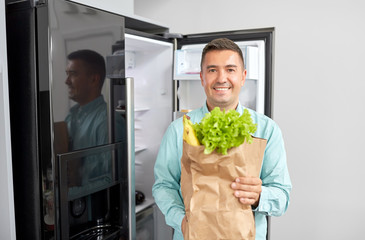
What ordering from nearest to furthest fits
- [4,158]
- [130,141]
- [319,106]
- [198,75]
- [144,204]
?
[4,158] < [130,141] < [198,75] < [144,204] < [319,106]

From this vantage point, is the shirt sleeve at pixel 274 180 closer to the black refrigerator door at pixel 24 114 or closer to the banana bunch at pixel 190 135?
the banana bunch at pixel 190 135

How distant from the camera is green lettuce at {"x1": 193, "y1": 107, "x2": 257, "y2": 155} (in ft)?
2.68

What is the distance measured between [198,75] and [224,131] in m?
1.15

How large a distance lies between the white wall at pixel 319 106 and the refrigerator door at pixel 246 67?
544mm

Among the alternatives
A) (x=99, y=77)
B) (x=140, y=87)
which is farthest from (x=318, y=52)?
(x=99, y=77)

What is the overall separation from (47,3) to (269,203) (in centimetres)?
104

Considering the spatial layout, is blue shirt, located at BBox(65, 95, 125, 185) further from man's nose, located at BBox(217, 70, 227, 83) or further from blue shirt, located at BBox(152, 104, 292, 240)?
man's nose, located at BBox(217, 70, 227, 83)

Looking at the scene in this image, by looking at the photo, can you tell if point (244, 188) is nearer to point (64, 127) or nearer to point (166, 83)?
point (64, 127)

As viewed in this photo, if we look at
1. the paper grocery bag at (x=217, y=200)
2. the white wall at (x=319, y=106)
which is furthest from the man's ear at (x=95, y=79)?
the white wall at (x=319, y=106)

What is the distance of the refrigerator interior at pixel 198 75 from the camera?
1822 millimetres

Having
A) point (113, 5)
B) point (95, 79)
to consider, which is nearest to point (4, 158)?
point (95, 79)

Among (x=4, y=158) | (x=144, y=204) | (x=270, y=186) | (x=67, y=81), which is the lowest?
(x=144, y=204)

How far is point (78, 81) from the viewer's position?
4.12ft

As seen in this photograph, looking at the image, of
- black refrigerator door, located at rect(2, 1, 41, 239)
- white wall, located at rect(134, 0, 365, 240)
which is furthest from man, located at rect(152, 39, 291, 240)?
white wall, located at rect(134, 0, 365, 240)
